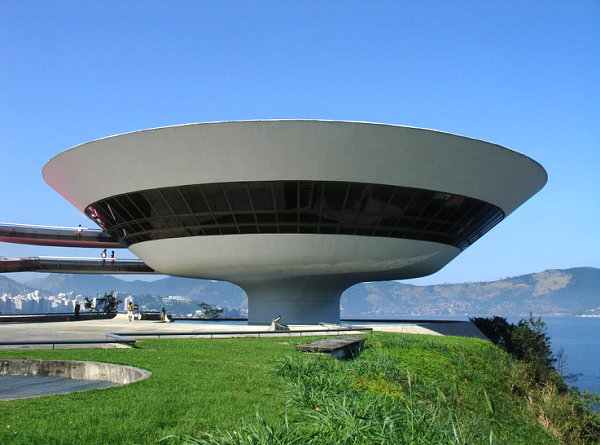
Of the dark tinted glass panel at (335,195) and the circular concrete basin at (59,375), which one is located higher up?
the dark tinted glass panel at (335,195)

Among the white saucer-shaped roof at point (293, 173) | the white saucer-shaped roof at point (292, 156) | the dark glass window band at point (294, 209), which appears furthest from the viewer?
the dark glass window band at point (294, 209)

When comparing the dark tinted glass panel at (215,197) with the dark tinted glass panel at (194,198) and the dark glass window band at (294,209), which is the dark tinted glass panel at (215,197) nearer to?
the dark glass window band at (294,209)

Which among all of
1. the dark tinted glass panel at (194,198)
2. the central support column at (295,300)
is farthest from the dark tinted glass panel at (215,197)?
the central support column at (295,300)

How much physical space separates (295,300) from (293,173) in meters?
10.9

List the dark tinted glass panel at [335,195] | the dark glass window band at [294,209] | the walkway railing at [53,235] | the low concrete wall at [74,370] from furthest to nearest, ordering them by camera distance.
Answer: the walkway railing at [53,235] < the dark glass window band at [294,209] < the dark tinted glass panel at [335,195] < the low concrete wall at [74,370]

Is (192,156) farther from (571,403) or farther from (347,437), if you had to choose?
(347,437)

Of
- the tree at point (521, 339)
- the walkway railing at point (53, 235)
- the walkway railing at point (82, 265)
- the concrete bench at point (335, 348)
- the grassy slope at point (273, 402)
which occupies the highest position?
the walkway railing at point (53, 235)

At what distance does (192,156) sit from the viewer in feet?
78.7

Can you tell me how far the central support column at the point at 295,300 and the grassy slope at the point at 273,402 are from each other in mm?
16608

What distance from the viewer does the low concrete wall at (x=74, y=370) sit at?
1054 centimetres

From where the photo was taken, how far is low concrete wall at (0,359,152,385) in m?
10.5


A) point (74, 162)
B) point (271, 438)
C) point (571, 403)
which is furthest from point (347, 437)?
point (74, 162)

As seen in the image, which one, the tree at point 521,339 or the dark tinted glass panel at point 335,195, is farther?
the tree at point 521,339

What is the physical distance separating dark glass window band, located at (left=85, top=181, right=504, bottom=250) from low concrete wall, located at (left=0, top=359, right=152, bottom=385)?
1432cm
